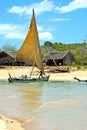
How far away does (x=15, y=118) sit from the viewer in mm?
17297

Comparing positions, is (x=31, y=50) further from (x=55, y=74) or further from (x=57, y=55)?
(x=57, y=55)

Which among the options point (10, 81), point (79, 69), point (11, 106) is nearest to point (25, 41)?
point (10, 81)

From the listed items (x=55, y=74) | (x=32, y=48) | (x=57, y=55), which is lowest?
(x=55, y=74)

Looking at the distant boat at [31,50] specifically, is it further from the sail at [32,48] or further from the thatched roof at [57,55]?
the thatched roof at [57,55]

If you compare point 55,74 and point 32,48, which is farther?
point 55,74

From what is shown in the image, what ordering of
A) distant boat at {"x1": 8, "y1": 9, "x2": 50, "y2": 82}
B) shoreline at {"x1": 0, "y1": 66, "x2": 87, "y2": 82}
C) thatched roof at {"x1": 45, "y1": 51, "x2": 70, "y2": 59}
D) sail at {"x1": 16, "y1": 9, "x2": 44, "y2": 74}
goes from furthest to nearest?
thatched roof at {"x1": 45, "y1": 51, "x2": 70, "y2": 59}
shoreline at {"x1": 0, "y1": 66, "x2": 87, "y2": 82}
sail at {"x1": 16, "y1": 9, "x2": 44, "y2": 74}
distant boat at {"x1": 8, "y1": 9, "x2": 50, "y2": 82}

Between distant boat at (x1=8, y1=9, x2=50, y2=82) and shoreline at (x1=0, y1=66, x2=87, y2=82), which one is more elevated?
distant boat at (x1=8, y1=9, x2=50, y2=82)

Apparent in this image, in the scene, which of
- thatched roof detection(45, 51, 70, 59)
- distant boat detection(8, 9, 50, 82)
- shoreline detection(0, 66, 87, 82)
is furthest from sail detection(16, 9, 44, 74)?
thatched roof detection(45, 51, 70, 59)

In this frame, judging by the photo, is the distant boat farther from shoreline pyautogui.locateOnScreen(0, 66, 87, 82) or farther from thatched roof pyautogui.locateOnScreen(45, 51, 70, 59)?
thatched roof pyautogui.locateOnScreen(45, 51, 70, 59)

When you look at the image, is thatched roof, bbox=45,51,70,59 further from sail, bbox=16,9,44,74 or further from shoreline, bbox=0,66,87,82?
sail, bbox=16,9,44,74

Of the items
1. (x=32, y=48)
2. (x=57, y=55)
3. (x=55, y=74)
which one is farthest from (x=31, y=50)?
(x=57, y=55)

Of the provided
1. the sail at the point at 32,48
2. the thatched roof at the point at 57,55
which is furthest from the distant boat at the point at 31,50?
the thatched roof at the point at 57,55

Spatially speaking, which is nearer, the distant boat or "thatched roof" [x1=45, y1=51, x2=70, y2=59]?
the distant boat

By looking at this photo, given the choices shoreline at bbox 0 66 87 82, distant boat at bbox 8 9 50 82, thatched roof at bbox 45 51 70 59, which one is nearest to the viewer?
distant boat at bbox 8 9 50 82
